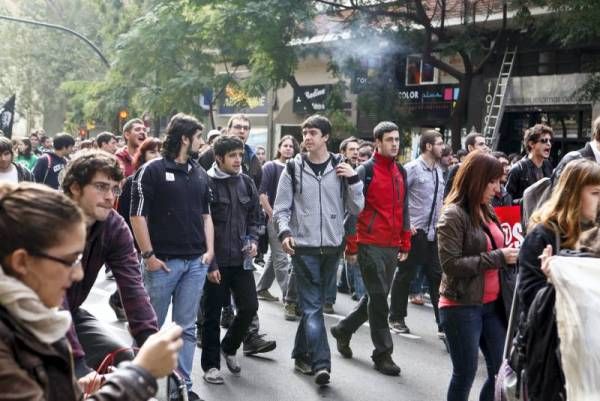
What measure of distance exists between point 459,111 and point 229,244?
48.9 feet

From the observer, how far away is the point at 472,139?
1095 centimetres

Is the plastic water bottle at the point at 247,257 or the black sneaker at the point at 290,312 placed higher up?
the plastic water bottle at the point at 247,257

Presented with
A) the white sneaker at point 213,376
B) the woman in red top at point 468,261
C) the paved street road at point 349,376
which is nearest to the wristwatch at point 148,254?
the paved street road at point 349,376

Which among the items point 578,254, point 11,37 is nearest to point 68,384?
point 578,254

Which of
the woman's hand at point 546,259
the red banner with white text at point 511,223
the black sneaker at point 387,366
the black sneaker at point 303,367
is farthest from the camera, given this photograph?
the black sneaker at point 387,366

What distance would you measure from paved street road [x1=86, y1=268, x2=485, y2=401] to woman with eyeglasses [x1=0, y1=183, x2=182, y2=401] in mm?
4174

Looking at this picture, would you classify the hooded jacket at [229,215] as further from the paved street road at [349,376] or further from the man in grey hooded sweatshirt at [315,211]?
the paved street road at [349,376]

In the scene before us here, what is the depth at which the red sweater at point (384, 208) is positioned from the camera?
24.7 ft

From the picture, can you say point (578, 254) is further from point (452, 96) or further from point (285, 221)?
point (452, 96)

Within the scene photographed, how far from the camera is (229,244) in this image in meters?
6.89

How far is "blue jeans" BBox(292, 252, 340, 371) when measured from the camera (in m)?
6.79

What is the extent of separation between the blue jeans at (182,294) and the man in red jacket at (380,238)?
68.2 inches

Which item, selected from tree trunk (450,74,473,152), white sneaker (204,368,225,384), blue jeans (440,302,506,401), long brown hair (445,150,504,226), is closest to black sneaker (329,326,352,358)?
white sneaker (204,368,225,384)

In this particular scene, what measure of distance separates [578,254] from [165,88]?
2121cm
